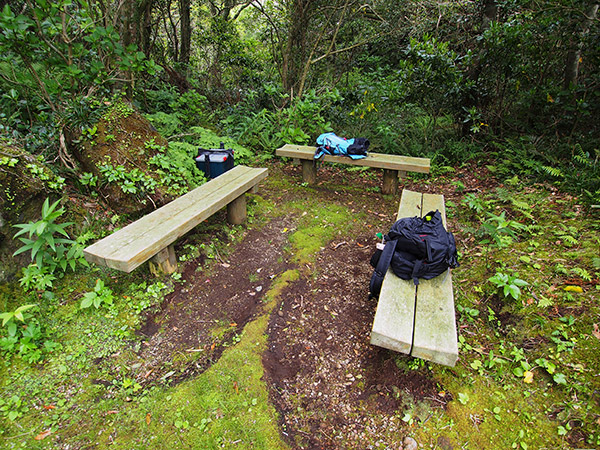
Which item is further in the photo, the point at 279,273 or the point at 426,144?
the point at 426,144

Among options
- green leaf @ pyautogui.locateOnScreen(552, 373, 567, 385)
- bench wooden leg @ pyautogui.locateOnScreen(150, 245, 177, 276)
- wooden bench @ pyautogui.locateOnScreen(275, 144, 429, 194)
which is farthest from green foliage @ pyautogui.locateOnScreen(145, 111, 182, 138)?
green leaf @ pyautogui.locateOnScreen(552, 373, 567, 385)

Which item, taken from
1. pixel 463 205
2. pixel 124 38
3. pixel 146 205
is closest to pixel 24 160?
pixel 146 205

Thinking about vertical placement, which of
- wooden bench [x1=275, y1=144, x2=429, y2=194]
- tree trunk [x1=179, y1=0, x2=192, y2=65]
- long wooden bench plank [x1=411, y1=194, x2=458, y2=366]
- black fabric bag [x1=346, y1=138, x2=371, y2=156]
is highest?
tree trunk [x1=179, y1=0, x2=192, y2=65]

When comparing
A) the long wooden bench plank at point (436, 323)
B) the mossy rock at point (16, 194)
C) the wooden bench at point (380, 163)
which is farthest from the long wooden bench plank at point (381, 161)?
the mossy rock at point (16, 194)

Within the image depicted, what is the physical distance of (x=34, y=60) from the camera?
12.1 feet

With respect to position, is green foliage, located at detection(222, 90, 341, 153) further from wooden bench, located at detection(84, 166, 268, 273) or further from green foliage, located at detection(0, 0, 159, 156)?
green foliage, located at detection(0, 0, 159, 156)

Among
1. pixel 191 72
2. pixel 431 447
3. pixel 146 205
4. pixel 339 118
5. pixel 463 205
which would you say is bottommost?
pixel 431 447

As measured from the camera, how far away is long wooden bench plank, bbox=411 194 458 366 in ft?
6.97

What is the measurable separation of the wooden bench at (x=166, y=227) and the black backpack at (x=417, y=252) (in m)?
1.95

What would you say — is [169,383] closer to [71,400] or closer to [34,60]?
[71,400]

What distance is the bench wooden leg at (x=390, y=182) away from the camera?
18.2 feet

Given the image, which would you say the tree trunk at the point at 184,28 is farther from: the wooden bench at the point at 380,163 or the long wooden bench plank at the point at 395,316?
the long wooden bench plank at the point at 395,316

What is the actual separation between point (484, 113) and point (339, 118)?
123 inches

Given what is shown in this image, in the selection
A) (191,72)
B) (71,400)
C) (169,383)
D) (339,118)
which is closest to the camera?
(71,400)
